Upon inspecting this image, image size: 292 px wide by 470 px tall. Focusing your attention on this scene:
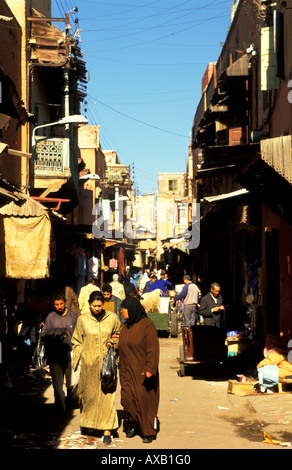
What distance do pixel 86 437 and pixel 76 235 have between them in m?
14.4

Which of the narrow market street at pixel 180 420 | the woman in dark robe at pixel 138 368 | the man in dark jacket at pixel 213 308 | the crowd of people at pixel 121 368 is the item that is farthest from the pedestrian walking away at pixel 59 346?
the man in dark jacket at pixel 213 308

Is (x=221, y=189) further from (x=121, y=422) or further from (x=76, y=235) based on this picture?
(x=121, y=422)

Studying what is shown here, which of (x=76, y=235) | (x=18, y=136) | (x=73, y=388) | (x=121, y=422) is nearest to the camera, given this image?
(x=121, y=422)

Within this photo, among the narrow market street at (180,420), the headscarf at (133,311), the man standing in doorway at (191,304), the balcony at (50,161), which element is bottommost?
the narrow market street at (180,420)

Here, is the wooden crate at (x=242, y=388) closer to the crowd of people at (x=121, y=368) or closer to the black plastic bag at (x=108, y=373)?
the crowd of people at (x=121, y=368)

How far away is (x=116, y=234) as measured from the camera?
54875 mm

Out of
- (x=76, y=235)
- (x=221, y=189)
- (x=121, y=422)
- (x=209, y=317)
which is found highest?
(x=221, y=189)

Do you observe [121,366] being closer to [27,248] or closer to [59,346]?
[59,346]

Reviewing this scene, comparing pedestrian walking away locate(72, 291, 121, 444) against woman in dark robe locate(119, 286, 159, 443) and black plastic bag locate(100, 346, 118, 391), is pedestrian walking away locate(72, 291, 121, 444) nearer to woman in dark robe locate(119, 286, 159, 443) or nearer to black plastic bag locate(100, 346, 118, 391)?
black plastic bag locate(100, 346, 118, 391)

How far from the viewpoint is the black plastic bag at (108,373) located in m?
7.55

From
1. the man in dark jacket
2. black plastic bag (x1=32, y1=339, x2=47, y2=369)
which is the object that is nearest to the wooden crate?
the man in dark jacket

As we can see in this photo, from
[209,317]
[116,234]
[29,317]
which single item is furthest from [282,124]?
[116,234]

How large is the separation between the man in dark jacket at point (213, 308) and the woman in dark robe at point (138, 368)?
15.5 feet
